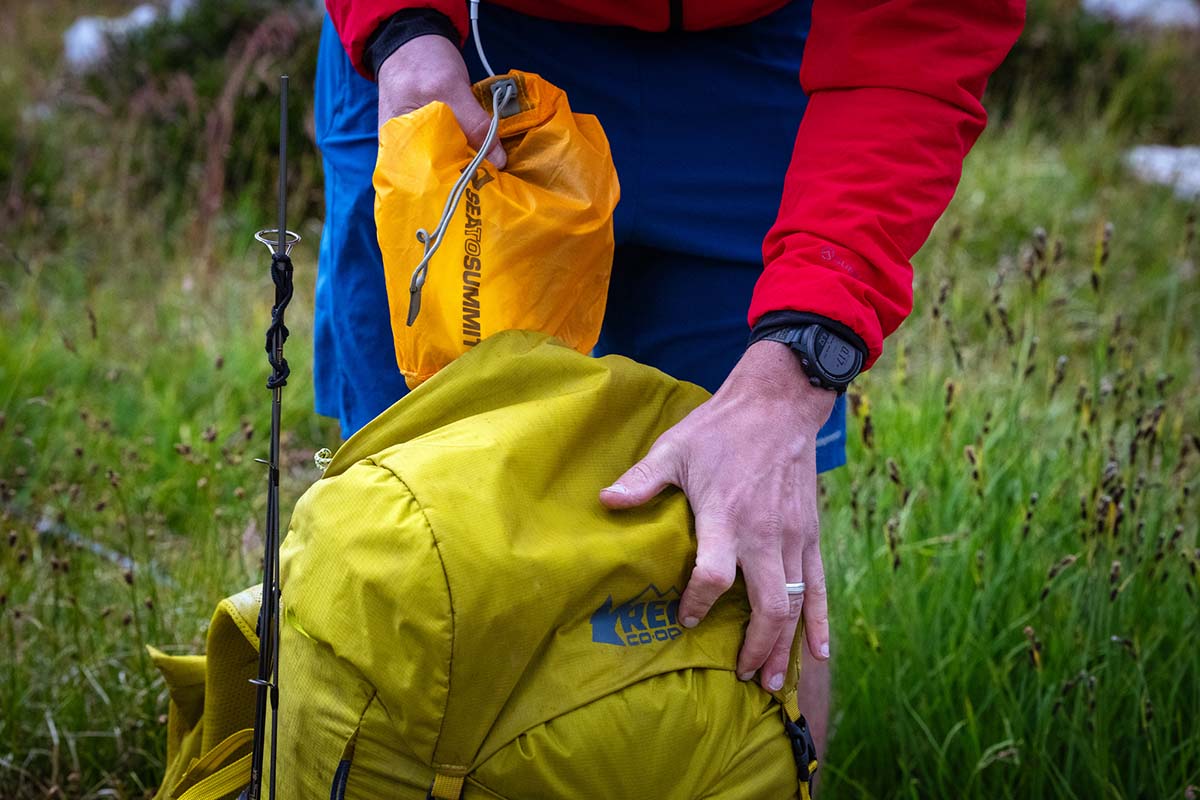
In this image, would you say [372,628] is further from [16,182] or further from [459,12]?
[16,182]

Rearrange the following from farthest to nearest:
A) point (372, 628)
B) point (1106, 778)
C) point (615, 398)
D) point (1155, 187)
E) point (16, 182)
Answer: point (1155, 187) → point (16, 182) → point (1106, 778) → point (615, 398) → point (372, 628)

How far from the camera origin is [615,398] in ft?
4.58

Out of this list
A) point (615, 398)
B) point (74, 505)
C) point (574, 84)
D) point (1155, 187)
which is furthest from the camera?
point (1155, 187)

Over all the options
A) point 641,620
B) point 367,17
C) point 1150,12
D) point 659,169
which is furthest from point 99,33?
point 1150,12

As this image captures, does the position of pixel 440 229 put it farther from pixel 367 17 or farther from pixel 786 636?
pixel 786 636

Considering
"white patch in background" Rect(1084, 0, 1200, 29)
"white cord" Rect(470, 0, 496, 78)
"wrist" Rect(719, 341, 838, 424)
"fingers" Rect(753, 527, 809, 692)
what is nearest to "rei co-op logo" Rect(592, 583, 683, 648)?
"fingers" Rect(753, 527, 809, 692)

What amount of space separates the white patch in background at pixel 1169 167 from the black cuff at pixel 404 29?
5254mm

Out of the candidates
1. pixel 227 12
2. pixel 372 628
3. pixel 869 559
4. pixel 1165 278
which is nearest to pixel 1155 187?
pixel 1165 278

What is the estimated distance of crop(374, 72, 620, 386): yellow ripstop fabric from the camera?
143 centimetres

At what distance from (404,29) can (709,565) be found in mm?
830

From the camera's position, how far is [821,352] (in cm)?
134

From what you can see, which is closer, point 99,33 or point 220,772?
point 220,772

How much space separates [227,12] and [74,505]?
4.49 metres

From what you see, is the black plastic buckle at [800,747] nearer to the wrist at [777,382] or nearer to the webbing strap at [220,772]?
the wrist at [777,382]
